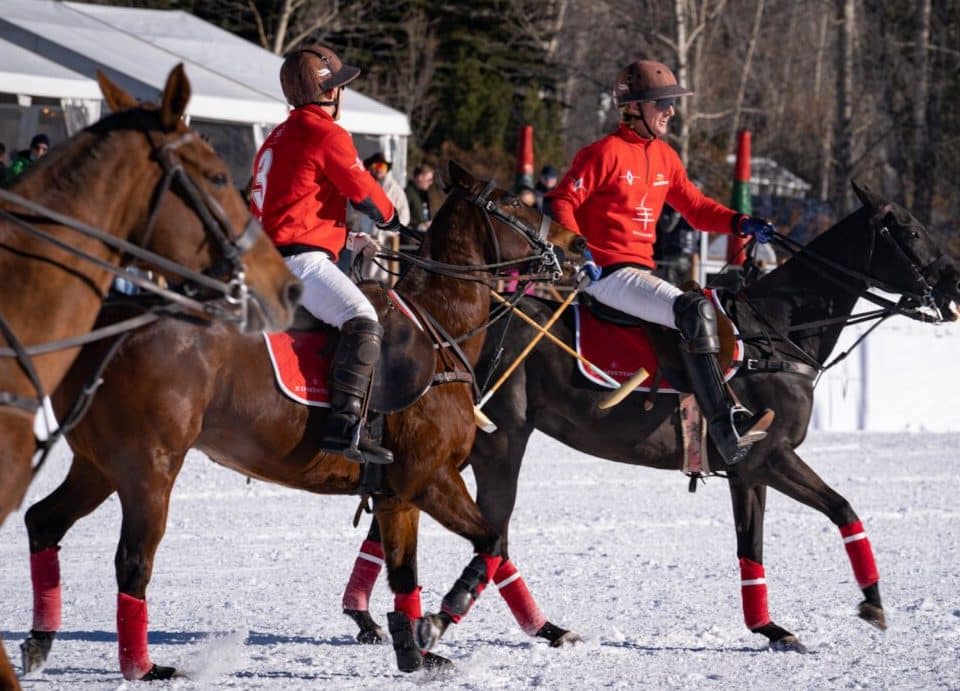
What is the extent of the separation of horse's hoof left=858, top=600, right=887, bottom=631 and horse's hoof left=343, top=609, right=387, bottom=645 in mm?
2390

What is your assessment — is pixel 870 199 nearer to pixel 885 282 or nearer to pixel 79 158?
pixel 885 282

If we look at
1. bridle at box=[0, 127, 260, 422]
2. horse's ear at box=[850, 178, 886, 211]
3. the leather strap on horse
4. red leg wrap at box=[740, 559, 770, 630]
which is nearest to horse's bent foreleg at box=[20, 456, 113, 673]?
the leather strap on horse

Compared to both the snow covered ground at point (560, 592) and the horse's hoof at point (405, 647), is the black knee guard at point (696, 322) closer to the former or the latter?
the snow covered ground at point (560, 592)

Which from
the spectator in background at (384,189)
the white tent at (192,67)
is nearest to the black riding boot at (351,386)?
the spectator in background at (384,189)

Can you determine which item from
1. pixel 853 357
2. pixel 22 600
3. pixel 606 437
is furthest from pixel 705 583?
pixel 853 357

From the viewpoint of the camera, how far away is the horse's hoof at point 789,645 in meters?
6.84

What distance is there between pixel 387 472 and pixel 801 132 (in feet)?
102

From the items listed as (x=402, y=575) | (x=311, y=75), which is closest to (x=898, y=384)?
(x=402, y=575)

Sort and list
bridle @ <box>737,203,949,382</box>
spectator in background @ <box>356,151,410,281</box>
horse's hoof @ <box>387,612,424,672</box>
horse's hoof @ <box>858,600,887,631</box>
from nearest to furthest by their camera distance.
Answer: horse's hoof @ <box>387,612,424,672</box> < horse's hoof @ <box>858,600,887,631</box> < bridle @ <box>737,203,949,382</box> < spectator in background @ <box>356,151,410,281</box>

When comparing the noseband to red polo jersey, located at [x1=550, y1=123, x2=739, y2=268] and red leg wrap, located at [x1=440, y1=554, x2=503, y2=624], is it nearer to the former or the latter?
red polo jersey, located at [x1=550, y1=123, x2=739, y2=268]

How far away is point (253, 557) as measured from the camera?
9.05m

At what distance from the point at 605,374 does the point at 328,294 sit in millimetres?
2006

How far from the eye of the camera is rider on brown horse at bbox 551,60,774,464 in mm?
7246

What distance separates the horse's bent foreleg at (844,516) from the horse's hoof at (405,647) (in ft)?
6.95
